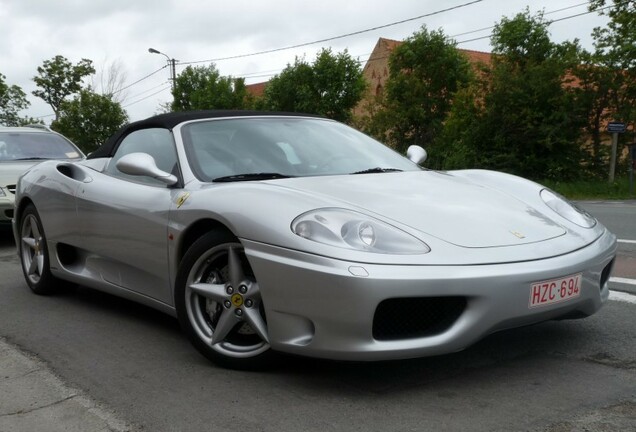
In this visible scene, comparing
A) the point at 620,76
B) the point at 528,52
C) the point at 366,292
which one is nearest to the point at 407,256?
the point at 366,292

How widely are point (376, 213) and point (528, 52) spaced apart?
28.5m

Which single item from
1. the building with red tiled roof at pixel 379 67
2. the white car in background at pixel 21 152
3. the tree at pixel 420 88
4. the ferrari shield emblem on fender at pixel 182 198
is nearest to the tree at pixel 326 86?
the tree at pixel 420 88

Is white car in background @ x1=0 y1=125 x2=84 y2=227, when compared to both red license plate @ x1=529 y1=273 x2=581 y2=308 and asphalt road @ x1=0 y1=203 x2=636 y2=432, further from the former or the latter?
red license plate @ x1=529 y1=273 x2=581 y2=308

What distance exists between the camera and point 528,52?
2925 centimetres

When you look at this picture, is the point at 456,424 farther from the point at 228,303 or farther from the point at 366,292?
the point at 228,303

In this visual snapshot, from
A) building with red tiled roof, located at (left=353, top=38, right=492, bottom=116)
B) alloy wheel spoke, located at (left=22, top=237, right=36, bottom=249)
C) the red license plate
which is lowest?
alloy wheel spoke, located at (left=22, top=237, right=36, bottom=249)

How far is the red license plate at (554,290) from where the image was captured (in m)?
2.77

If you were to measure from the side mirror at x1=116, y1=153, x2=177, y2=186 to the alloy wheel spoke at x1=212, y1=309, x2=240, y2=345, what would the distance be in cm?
86

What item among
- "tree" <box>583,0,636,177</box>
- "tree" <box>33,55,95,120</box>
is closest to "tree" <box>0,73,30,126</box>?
"tree" <box>33,55,95,120</box>

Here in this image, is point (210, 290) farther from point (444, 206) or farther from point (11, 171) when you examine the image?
point (11, 171)

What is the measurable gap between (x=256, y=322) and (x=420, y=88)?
125 feet

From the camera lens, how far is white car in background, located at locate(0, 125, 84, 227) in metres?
7.80

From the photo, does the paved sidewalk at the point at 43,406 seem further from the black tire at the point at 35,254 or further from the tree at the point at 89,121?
the tree at the point at 89,121

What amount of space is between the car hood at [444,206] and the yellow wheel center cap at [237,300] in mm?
556
